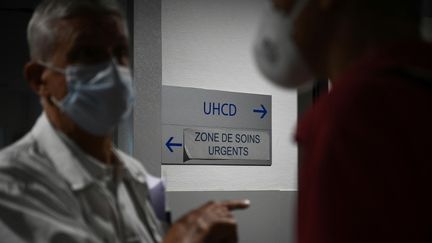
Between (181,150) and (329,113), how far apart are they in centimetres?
132

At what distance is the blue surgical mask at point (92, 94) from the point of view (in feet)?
3.37

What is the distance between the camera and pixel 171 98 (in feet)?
6.01

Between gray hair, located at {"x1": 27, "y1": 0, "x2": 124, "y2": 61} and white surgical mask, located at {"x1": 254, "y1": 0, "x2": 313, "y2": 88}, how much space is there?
0.35 meters

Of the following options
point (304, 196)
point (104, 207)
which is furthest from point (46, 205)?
point (304, 196)

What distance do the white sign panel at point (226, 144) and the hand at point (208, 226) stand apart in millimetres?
886

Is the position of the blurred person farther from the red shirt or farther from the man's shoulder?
the man's shoulder

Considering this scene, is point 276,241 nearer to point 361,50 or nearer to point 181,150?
point 181,150

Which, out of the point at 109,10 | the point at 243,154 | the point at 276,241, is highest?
the point at 109,10

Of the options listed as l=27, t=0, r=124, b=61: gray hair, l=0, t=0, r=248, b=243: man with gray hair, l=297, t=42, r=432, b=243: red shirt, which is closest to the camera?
l=297, t=42, r=432, b=243: red shirt

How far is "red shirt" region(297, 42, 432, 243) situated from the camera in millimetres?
537

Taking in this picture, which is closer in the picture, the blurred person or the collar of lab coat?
the blurred person

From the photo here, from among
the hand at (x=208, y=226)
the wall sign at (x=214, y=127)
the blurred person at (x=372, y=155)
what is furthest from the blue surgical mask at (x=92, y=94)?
the wall sign at (x=214, y=127)

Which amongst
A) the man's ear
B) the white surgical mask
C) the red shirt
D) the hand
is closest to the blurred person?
the red shirt

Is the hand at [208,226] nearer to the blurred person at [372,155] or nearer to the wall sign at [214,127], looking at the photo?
the blurred person at [372,155]
